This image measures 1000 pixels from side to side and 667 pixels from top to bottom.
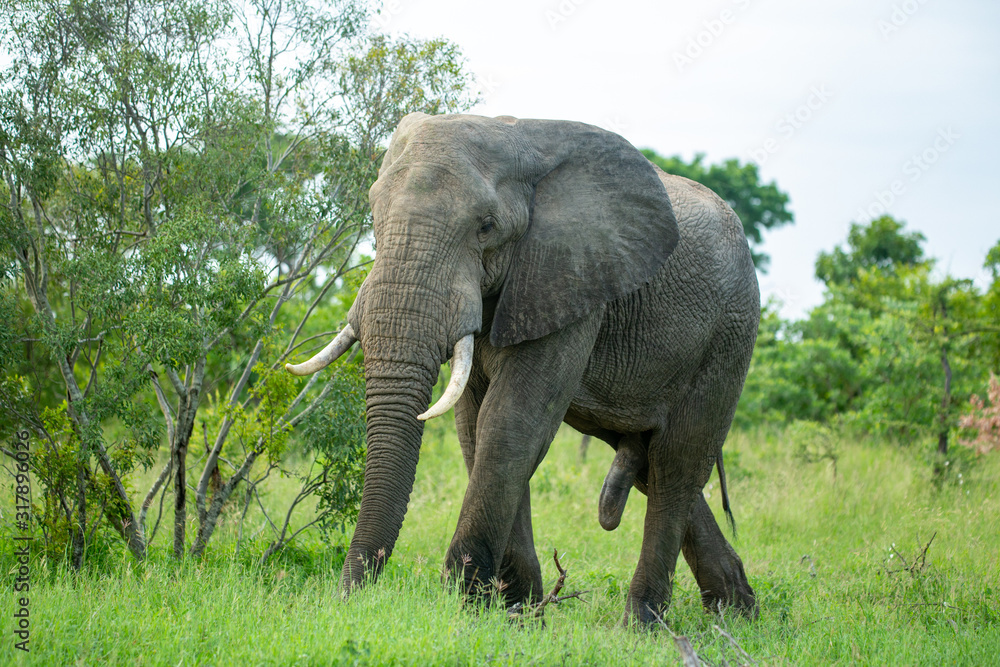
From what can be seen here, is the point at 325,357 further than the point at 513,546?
No

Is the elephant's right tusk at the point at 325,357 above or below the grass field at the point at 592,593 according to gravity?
above

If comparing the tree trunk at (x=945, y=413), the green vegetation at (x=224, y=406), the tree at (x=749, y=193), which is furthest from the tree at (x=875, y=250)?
the green vegetation at (x=224, y=406)

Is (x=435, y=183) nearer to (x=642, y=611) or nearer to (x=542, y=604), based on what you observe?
(x=542, y=604)

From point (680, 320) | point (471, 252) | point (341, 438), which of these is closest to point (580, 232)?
point (471, 252)

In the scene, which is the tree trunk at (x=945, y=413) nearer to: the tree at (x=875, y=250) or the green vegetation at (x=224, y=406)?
the green vegetation at (x=224, y=406)

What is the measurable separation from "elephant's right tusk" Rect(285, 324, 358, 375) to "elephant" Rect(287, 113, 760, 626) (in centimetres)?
1

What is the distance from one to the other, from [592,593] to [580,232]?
9.72 feet

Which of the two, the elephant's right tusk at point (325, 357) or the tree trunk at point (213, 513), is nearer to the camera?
the elephant's right tusk at point (325, 357)

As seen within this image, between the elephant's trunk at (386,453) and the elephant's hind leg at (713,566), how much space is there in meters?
2.89

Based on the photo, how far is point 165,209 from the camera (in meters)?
6.52

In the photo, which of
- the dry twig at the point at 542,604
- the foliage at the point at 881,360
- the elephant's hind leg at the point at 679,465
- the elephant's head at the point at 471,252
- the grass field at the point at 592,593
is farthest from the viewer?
the foliage at the point at 881,360

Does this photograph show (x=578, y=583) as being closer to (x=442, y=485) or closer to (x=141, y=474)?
(x=442, y=485)

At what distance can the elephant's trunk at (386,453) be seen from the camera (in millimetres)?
4434

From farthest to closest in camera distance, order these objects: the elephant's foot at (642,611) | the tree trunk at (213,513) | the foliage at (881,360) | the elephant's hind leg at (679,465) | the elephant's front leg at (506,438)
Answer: the foliage at (881,360), the tree trunk at (213,513), the elephant's hind leg at (679,465), the elephant's foot at (642,611), the elephant's front leg at (506,438)
